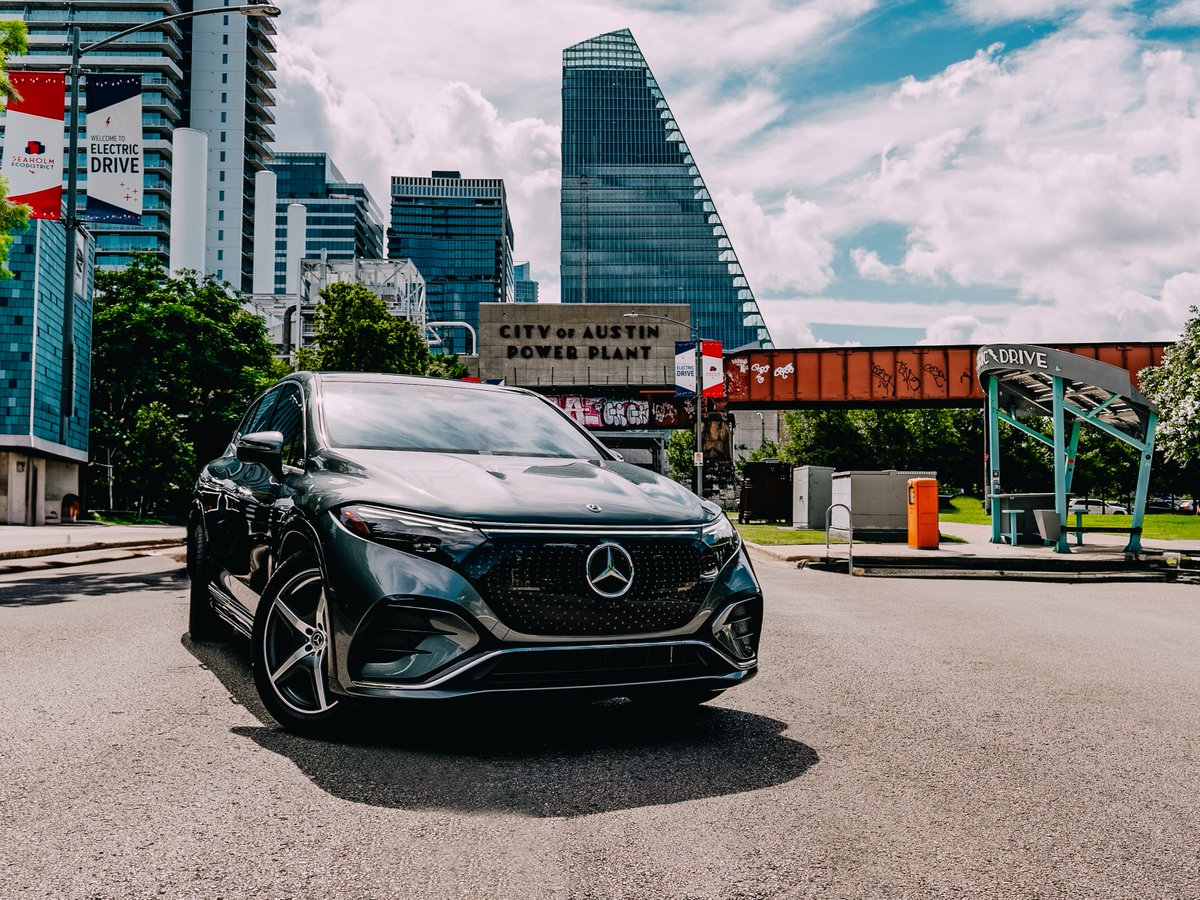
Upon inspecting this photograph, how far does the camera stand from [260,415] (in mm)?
6672

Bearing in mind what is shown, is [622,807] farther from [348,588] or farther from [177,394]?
[177,394]

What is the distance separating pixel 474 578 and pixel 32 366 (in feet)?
111

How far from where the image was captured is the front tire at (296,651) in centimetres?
428

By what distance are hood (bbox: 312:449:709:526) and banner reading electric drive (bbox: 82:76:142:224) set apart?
21.4m

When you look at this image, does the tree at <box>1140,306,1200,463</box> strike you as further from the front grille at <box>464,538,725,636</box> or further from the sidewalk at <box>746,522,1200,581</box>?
the front grille at <box>464,538,725,636</box>

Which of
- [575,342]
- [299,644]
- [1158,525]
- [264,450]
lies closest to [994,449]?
[1158,525]

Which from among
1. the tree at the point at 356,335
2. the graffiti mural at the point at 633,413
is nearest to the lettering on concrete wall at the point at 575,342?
the graffiti mural at the point at 633,413

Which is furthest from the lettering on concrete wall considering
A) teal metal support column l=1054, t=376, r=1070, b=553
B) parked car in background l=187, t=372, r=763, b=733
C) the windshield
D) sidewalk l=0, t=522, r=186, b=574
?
parked car in background l=187, t=372, r=763, b=733

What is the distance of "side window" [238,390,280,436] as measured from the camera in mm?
6465

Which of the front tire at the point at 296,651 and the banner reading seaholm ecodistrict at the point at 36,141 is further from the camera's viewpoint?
the banner reading seaholm ecodistrict at the point at 36,141

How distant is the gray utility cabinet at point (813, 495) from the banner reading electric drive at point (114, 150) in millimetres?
17842

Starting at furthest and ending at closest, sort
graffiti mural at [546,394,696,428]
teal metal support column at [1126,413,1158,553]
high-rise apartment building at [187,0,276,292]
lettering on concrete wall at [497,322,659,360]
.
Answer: high-rise apartment building at [187,0,276,292], lettering on concrete wall at [497,322,659,360], graffiti mural at [546,394,696,428], teal metal support column at [1126,413,1158,553]

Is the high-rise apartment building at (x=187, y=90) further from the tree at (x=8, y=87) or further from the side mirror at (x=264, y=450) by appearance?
the side mirror at (x=264, y=450)

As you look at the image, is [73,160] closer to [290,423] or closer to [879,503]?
[290,423]
